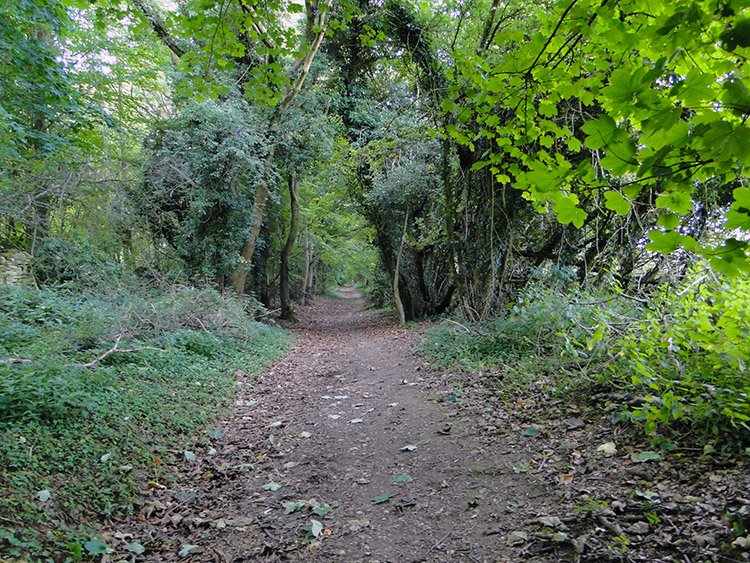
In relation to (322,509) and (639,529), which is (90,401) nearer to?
(322,509)

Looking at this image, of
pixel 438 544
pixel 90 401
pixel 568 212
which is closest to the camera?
pixel 568 212

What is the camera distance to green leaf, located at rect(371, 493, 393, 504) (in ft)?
10.1

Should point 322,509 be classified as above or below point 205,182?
below

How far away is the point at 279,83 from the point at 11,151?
17.2ft

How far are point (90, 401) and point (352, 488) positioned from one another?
263 cm

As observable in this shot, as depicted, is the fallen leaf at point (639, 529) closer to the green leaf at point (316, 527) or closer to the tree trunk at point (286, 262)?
the green leaf at point (316, 527)

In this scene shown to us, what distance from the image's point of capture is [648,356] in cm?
360

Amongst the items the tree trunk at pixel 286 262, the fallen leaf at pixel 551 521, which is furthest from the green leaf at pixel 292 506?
the tree trunk at pixel 286 262

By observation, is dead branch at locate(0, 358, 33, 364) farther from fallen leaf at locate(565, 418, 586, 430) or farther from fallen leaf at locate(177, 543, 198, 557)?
fallen leaf at locate(565, 418, 586, 430)

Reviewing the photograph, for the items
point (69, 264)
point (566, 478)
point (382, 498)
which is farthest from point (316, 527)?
point (69, 264)

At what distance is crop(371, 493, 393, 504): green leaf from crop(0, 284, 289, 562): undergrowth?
1863 mm

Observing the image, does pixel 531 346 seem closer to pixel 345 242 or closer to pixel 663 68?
pixel 663 68

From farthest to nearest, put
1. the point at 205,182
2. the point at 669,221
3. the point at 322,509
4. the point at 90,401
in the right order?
the point at 205,182
the point at 90,401
the point at 322,509
the point at 669,221

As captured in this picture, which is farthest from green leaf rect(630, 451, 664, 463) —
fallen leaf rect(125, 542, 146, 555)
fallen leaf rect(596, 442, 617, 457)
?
fallen leaf rect(125, 542, 146, 555)
